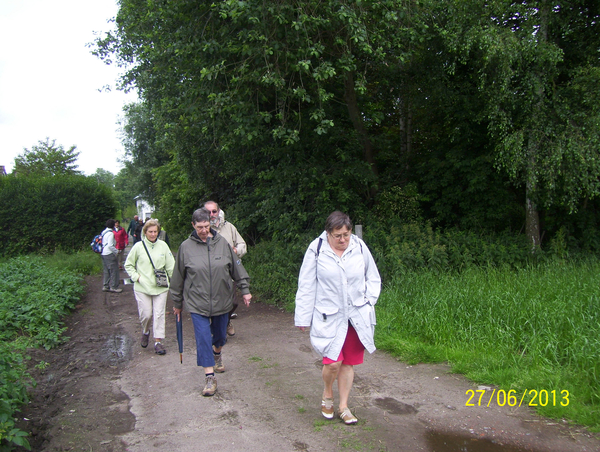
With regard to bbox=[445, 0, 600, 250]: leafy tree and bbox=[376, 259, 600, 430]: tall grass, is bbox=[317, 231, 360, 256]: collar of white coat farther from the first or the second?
bbox=[445, 0, 600, 250]: leafy tree

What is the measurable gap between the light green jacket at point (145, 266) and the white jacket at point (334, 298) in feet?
10.2

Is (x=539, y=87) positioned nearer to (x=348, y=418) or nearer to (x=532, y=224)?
(x=532, y=224)

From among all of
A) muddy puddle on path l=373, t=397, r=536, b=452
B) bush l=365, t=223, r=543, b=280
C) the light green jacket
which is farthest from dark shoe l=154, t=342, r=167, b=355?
bush l=365, t=223, r=543, b=280

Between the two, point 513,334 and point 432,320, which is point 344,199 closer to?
point 432,320

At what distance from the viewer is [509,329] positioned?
19.2 feet

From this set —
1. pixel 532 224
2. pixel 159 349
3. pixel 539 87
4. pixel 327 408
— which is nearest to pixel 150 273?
pixel 159 349

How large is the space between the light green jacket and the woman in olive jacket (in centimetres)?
152

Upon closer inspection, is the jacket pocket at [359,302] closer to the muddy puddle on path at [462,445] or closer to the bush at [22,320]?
the muddy puddle on path at [462,445]

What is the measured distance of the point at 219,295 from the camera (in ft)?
16.1

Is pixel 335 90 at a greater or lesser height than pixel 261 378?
greater

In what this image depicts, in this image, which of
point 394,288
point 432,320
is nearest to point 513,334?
point 432,320

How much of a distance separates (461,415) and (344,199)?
7.00 metres

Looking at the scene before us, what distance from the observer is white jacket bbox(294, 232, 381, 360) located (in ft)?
12.6

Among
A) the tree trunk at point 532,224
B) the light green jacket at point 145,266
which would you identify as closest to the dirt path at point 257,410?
the light green jacket at point 145,266
